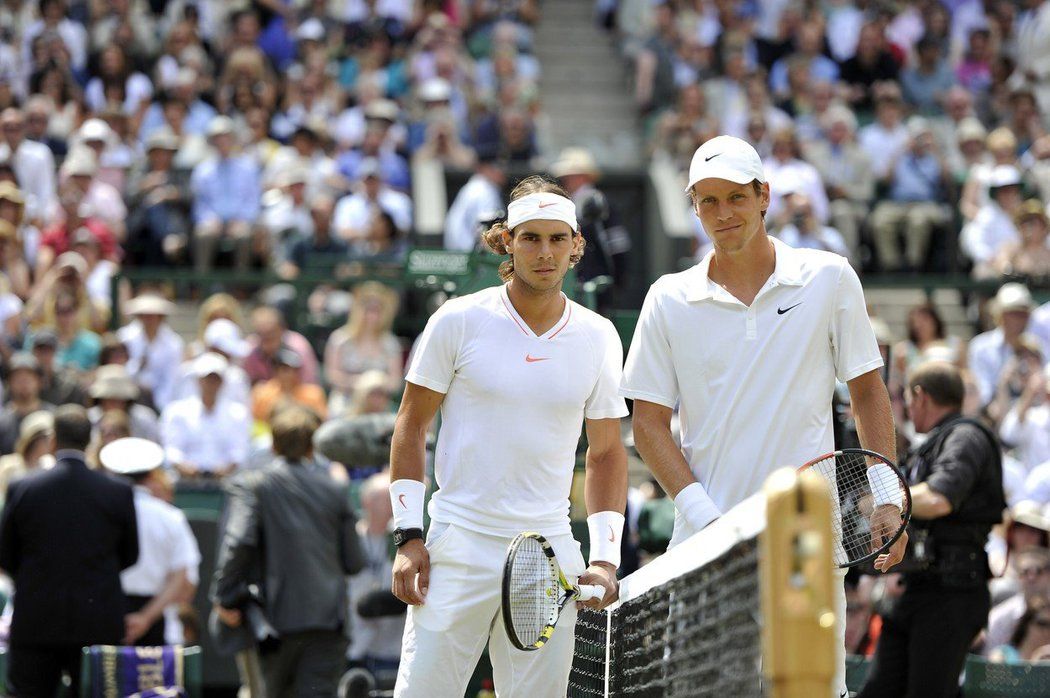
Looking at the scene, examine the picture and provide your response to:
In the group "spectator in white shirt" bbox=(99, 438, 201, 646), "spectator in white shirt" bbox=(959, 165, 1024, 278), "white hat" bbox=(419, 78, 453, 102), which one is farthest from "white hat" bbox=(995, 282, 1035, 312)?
"spectator in white shirt" bbox=(99, 438, 201, 646)

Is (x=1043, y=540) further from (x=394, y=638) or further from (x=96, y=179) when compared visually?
(x=96, y=179)

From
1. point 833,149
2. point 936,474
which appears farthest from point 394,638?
point 833,149

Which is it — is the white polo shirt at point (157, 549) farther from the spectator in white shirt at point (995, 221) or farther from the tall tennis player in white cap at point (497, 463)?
the spectator in white shirt at point (995, 221)

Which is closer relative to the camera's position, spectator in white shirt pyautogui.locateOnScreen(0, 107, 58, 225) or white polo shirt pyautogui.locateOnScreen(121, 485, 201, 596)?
white polo shirt pyautogui.locateOnScreen(121, 485, 201, 596)

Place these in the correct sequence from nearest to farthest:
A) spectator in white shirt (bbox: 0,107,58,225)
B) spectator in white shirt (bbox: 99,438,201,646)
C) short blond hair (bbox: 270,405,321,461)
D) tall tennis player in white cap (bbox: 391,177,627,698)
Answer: tall tennis player in white cap (bbox: 391,177,627,698) → short blond hair (bbox: 270,405,321,461) → spectator in white shirt (bbox: 99,438,201,646) → spectator in white shirt (bbox: 0,107,58,225)

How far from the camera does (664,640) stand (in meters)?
4.98

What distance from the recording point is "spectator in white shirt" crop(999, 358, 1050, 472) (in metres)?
12.5

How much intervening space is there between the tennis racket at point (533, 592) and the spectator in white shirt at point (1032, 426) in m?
7.95

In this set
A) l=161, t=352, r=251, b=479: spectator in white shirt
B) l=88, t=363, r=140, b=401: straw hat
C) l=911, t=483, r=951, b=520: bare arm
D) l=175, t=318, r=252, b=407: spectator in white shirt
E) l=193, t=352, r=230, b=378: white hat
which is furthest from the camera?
l=175, t=318, r=252, b=407: spectator in white shirt

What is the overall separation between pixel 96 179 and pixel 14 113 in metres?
0.96

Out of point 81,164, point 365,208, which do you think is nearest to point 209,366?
point 365,208

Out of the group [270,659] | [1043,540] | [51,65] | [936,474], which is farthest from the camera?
[51,65]

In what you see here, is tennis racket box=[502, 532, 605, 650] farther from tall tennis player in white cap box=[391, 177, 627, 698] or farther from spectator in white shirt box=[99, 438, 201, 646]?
spectator in white shirt box=[99, 438, 201, 646]

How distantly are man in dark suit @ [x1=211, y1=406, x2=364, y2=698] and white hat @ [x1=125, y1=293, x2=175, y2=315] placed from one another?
16.7ft
